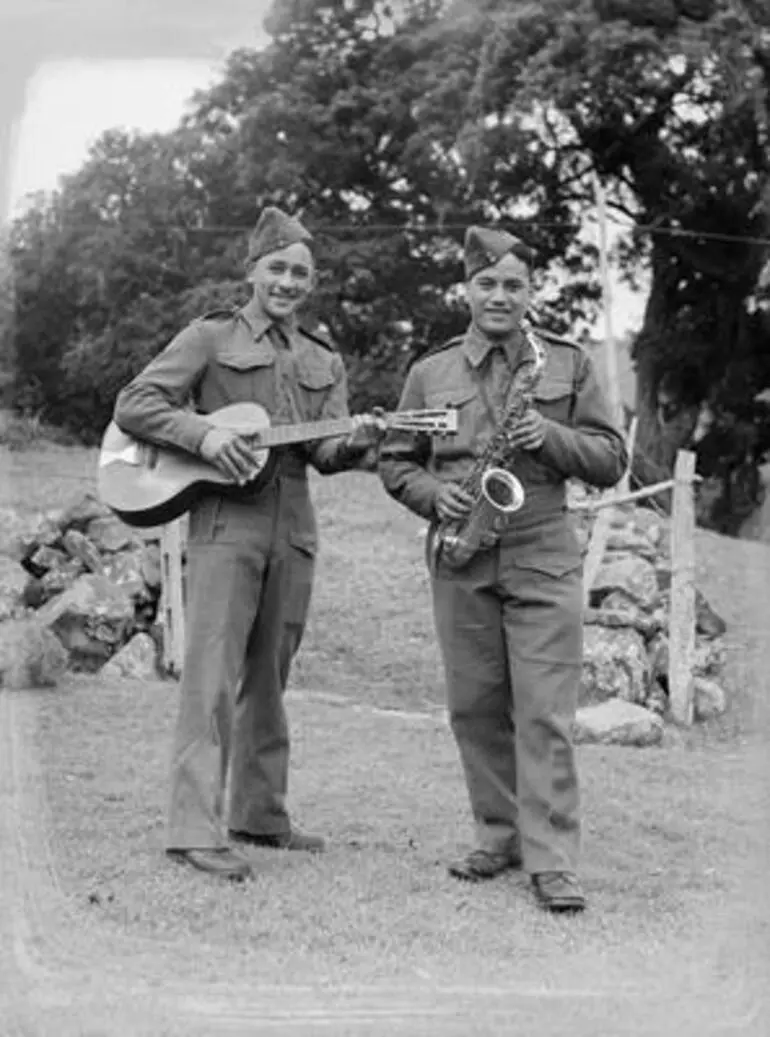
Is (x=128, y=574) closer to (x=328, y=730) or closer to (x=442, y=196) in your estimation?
(x=328, y=730)

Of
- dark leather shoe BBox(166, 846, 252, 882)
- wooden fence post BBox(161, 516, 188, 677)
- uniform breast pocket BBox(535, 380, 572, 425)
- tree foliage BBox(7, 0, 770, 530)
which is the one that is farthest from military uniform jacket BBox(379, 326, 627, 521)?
wooden fence post BBox(161, 516, 188, 677)

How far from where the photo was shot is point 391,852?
17.2 feet

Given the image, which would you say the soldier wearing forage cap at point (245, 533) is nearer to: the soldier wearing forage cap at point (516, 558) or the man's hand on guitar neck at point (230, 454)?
the man's hand on guitar neck at point (230, 454)

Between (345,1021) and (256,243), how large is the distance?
236 centimetres

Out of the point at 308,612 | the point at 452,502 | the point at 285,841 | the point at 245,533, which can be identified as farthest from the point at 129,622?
the point at 452,502

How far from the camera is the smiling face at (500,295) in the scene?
4.74 metres

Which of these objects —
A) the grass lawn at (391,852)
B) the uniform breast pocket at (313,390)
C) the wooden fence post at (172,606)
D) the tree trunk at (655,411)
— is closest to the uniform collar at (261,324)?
the uniform breast pocket at (313,390)

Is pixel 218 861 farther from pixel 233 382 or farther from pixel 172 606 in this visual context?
pixel 172 606

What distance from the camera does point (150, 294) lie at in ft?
20.4

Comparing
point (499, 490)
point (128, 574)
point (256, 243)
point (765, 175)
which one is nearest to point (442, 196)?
point (256, 243)

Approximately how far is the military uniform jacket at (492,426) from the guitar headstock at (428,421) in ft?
0.22

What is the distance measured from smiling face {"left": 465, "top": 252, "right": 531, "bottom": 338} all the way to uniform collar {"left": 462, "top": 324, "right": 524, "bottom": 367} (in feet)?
0.06

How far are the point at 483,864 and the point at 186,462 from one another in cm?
135

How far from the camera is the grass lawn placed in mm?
4129
